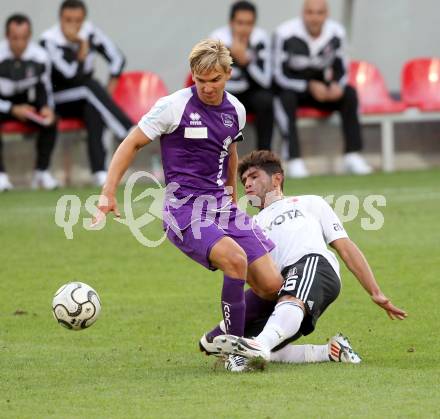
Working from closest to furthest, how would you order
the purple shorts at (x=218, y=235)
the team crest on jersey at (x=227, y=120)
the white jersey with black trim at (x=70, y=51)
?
the purple shorts at (x=218, y=235) < the team crest on jersey at (x=227, y=120) < the white jersey with black trim at (x=70, y=51)

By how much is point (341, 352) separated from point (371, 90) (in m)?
10.8

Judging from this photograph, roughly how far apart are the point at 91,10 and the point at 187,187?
1050cm

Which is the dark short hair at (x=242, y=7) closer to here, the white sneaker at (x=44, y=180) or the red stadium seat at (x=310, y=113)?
the red stadium seat at (x=310, y=113)

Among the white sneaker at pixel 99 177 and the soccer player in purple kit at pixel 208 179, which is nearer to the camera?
the soccer player in purple kit at pixel 208 179

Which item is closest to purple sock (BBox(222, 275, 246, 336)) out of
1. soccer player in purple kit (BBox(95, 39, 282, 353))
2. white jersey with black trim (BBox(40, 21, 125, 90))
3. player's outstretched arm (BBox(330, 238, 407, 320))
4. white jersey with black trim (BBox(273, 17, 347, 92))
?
soccer player in purple kit (BBox(95, 39, 282, 353))

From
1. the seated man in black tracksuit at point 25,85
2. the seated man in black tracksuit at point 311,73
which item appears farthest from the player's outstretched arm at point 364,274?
the seated man in black tracksuit at point 311,73

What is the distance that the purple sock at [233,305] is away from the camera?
6.37 m

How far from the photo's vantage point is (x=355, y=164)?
51.8 ft

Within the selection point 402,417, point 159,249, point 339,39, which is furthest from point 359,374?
point 339,39

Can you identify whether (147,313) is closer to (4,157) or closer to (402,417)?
(402,417)

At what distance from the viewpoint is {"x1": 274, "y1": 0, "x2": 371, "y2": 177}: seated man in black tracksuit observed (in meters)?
15.5

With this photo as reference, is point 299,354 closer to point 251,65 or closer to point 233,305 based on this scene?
point 233,305

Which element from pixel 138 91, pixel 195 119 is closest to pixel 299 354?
pixel 195 119

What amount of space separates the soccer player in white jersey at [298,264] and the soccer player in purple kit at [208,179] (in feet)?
0.47
